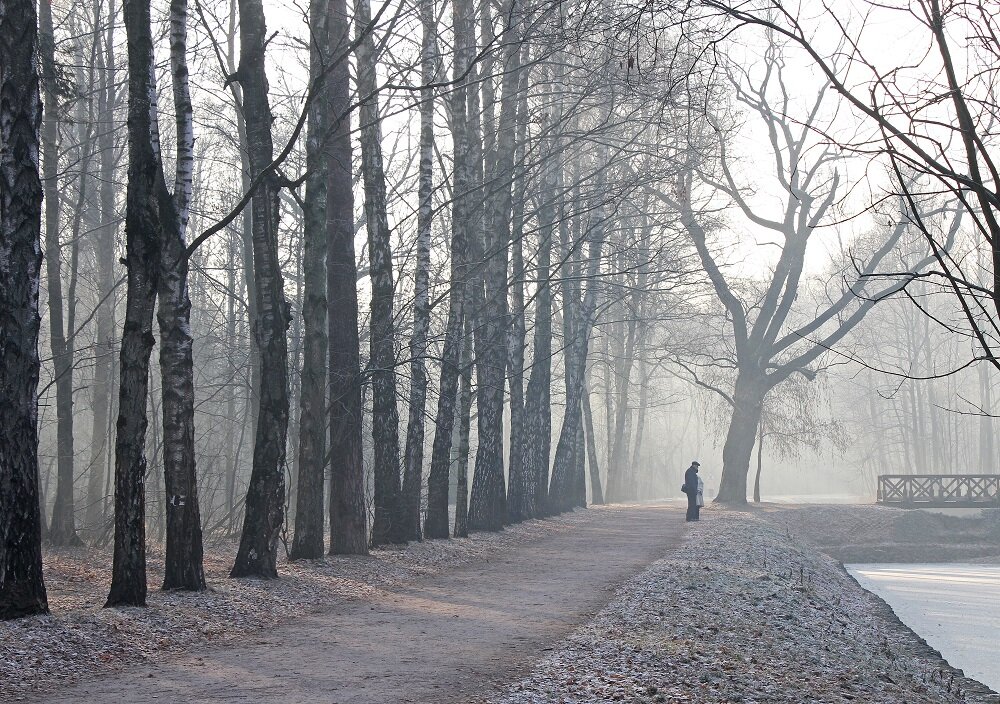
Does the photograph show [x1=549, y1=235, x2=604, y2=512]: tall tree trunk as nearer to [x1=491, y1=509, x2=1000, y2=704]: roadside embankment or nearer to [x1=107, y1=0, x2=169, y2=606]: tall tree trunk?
[x1=491, y1=509, x2=1000, y2=704]: roadside embankment

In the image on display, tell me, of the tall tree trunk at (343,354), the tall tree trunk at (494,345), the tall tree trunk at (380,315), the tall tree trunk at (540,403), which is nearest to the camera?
the tall tree trunk at (343,354)

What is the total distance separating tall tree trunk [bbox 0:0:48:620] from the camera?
28.1 ft

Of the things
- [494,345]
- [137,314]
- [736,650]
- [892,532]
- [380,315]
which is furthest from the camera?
[892,532]

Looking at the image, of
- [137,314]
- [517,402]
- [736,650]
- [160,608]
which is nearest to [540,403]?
[517,402]

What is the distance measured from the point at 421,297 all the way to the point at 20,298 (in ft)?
29.0

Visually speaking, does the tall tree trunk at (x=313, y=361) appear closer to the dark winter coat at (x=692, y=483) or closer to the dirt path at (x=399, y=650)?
the dirt path at (x=399, y=650)

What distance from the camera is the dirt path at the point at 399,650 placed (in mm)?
6824

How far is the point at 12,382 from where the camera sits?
8.80 m

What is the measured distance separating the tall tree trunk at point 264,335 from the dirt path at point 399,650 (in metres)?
1.66

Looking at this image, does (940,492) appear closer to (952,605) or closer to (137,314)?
(952,605)

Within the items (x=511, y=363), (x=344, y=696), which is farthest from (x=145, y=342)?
(x=511, y=363)

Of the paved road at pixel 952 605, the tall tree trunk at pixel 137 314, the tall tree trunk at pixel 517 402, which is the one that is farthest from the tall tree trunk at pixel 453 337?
the tall tree trunk at pixel 137 314

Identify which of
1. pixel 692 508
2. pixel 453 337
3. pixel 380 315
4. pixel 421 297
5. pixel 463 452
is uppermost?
pixel 421 297

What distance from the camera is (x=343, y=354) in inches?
611
